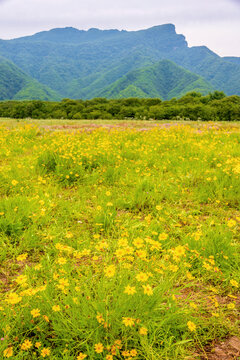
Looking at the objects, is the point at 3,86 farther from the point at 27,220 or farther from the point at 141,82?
the point at 27,220

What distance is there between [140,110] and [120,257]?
3639 cm

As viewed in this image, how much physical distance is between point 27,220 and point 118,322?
2.25 m

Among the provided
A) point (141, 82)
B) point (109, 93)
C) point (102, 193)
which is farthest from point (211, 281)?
point (141, 82)

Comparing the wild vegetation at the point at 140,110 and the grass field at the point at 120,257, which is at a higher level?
the wild vegetation at the point at 140,110

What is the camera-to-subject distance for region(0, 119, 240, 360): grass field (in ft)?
5.75

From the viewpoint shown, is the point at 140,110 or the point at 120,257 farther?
the point at 140,110

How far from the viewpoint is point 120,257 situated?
2068 mm

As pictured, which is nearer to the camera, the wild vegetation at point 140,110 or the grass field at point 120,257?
the grass field at point 120,257

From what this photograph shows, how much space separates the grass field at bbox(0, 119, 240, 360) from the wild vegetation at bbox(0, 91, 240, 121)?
1520 centimetres

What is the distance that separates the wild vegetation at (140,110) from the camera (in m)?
29.2

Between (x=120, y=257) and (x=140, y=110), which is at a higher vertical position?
(x=140, y=110)

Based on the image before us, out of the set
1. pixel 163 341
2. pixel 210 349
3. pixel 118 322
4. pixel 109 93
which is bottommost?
pixel 210 349

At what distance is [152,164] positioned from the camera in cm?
634

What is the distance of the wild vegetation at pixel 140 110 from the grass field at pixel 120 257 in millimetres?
15197
